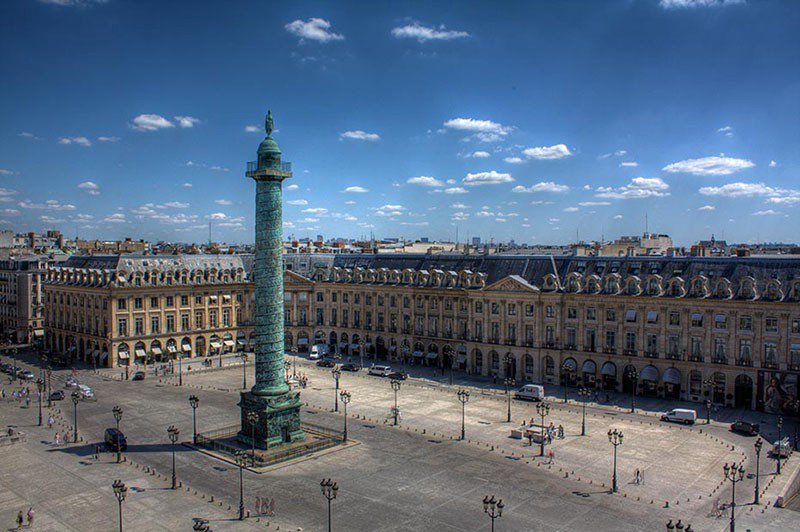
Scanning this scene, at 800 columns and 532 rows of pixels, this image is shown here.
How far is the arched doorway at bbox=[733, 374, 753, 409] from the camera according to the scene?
75.4 m

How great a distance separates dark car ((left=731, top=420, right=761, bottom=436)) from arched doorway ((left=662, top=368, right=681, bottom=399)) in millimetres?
13121

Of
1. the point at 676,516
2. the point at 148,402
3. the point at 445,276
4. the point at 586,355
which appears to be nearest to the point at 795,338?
the point at 586,355

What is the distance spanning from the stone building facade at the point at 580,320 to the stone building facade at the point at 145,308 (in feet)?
38.2

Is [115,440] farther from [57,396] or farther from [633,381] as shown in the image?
[633,381]

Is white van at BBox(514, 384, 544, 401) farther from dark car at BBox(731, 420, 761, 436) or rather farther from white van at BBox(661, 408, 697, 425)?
dark car at BBox(731, 420, 761, 436)

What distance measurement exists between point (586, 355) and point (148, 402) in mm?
55632

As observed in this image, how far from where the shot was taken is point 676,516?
1772 inches

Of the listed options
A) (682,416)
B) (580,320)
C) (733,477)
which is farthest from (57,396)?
(733,477)

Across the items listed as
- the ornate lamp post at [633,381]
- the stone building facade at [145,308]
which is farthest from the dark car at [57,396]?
the ornate lamp post at [633,381]

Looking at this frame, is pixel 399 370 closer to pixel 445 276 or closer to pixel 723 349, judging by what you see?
pixel 445 276

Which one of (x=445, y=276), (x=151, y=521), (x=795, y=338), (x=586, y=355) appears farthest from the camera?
(x=445, y=276)

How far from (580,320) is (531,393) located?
1344cm

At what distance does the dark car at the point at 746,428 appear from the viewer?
64.8 m

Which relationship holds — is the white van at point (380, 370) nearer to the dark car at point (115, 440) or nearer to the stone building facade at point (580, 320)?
the stone building facade at point (580, 320)
